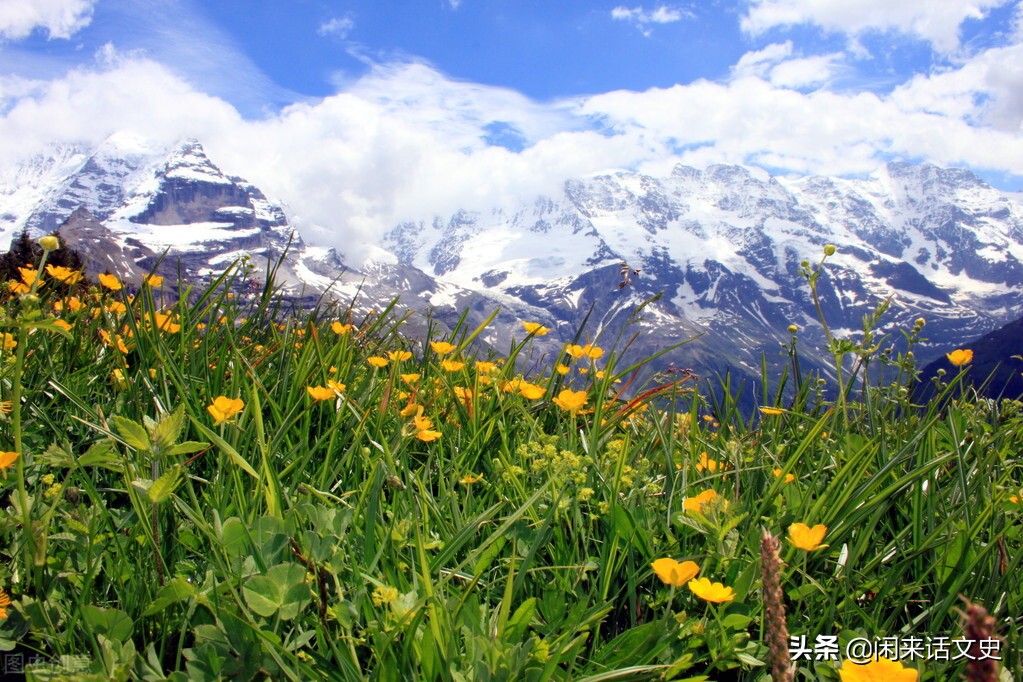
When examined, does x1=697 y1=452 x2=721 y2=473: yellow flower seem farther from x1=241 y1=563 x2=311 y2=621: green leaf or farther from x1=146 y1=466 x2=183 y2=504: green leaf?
x1=146 y1=466 x2=183 y2=504: green leaf

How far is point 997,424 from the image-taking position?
288 centimetres

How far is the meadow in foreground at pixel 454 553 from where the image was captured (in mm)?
1394

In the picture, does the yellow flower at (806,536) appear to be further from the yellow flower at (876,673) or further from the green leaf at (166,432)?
the green leaf at (166,432)

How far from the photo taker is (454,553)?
64.8 inches

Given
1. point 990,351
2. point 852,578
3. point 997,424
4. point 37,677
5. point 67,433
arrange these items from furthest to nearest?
point 990,351 → point 997,424 → point 67,433 → point 852,578 → point 37,677

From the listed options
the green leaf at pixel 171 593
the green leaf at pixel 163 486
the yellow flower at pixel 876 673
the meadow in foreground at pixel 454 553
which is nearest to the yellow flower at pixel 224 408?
the meadow in foreground at pixel 454 553

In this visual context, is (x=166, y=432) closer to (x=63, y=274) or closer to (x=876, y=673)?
(x=876, y=673)

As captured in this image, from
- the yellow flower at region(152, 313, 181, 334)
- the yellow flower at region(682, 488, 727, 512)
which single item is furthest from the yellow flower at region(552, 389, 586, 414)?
the yellow flower at region(152, 313, 181, 334)

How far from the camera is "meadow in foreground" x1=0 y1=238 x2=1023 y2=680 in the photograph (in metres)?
1.39

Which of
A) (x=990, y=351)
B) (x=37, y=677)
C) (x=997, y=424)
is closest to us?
(x=37, y=677)

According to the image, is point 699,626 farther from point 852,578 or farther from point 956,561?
point 956,561

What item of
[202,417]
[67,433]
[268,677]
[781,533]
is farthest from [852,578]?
[67,433]

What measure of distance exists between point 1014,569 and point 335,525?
1690mm

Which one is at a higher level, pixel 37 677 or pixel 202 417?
pixel 202 417
